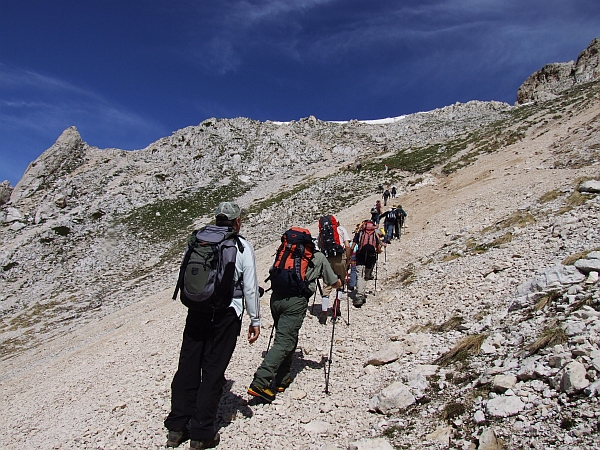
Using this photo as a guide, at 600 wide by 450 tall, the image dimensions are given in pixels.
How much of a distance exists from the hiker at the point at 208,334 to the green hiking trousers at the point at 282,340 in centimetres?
88

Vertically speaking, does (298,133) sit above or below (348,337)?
above

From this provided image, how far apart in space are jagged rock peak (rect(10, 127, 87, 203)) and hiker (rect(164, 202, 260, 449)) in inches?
2792

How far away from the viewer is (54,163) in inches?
2677

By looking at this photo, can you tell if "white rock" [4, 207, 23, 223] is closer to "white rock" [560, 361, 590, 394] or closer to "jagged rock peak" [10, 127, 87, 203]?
"jagged rock peak" [10, 127, 87, 203]

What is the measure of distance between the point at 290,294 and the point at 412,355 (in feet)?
8.08

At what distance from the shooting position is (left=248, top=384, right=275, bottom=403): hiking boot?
17.8ft

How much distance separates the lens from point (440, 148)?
4834 centimetres

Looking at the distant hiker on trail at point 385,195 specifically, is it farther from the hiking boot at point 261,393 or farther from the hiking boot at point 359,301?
the hiking boot at point 261,393

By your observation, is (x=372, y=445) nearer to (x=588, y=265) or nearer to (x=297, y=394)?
(x=297, y=394)

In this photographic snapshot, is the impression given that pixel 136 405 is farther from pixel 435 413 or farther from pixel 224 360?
pixel 435 413

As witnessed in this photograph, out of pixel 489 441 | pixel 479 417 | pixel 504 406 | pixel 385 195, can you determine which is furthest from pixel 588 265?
pixel 385 195

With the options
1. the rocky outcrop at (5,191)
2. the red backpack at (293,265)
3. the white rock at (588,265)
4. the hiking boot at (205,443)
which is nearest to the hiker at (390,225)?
the white rock at (588,265)

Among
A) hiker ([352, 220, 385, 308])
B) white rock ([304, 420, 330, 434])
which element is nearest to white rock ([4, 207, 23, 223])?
hiker ([352, 220, 385, 308])

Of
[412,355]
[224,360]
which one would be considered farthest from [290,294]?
[412,355]
